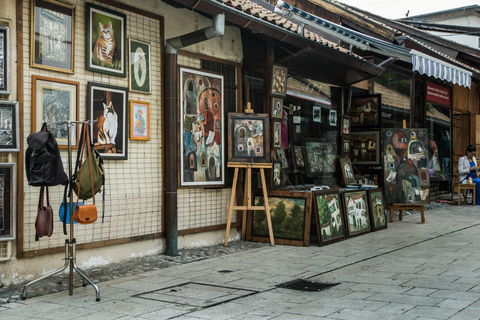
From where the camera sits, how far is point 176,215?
754 cm

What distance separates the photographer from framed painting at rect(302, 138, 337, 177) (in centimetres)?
1022

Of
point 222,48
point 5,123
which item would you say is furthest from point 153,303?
point 222,48

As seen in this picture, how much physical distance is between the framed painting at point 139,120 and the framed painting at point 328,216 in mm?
2739

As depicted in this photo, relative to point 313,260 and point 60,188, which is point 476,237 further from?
point 60,188

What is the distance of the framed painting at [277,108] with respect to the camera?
8955 mm

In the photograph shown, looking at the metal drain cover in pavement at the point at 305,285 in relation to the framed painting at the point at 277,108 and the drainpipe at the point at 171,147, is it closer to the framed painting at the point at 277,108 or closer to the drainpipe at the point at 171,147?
the drainpipe at the point at 171,147

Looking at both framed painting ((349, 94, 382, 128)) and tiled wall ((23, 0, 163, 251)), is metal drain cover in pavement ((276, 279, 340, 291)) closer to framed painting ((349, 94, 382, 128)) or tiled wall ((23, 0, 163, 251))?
tiled wall ((23, 0, 163, 251))

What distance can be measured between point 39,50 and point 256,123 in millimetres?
3566

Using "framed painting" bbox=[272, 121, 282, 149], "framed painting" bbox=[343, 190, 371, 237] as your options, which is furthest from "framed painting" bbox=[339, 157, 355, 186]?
"framed painting" bbox=[272, 121, 282, 149]

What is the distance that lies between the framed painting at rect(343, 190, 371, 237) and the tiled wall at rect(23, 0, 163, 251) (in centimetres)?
333

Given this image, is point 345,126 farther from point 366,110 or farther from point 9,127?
point 9,127

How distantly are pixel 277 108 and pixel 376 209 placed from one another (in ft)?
9.26

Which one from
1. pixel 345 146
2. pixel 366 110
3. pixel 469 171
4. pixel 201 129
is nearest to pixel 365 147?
pixel 366 110

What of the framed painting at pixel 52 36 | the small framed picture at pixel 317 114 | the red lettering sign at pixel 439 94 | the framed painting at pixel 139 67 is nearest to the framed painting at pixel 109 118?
the framed painting at pixel 139 67
